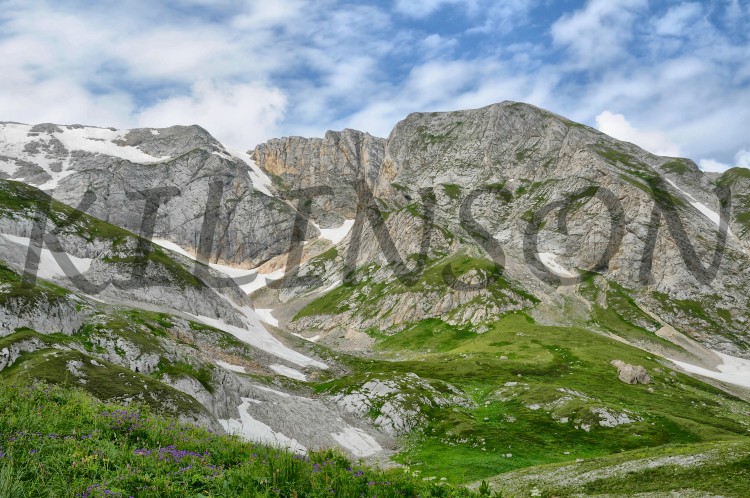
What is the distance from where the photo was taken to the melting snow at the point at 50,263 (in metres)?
114

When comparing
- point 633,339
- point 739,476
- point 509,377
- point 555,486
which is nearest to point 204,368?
point 555,486

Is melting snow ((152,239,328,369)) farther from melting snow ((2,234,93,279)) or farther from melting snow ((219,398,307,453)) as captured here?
melting snow ((219,398,307,453))

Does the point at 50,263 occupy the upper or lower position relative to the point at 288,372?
upper

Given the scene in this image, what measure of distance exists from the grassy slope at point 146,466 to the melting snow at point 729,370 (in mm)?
158709

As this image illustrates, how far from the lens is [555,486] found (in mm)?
23672

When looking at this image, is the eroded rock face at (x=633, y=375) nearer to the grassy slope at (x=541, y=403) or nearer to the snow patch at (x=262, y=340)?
the grassy slope at (x=541, y=403)

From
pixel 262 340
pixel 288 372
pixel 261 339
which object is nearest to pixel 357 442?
pixel 288 372

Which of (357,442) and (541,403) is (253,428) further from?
(541,403)

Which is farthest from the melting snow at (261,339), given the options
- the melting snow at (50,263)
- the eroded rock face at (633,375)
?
the eroded rock face at (633,375)

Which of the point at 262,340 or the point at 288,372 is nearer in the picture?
the point at 288,372

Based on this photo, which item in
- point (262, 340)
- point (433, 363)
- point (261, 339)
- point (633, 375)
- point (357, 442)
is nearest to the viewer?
point (357, 442)

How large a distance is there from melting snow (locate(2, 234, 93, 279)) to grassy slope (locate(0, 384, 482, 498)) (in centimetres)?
11868

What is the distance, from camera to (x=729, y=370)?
145000 millimetres

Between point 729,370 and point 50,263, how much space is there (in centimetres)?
21113
